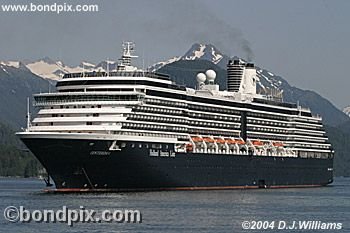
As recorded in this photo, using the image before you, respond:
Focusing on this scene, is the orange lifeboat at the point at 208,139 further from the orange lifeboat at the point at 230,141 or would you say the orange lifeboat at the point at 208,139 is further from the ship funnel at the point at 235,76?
the ship funnel at the point at 235,76

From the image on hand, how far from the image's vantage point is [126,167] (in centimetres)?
10606

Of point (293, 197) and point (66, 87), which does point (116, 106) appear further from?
point (293, 197)

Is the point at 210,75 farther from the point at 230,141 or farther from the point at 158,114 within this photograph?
the point at 158,114

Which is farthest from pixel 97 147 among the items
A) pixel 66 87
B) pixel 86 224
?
pixel 86 224

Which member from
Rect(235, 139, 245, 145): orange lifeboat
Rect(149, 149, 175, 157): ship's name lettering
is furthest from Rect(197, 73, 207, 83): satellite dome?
Rect(149, 149, 175, 157): ship's name lettering

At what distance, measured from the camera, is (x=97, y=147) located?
342ft

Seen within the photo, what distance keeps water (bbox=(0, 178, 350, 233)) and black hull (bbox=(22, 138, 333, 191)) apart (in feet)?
7.08

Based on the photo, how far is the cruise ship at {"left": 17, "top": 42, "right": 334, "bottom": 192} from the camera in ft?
346

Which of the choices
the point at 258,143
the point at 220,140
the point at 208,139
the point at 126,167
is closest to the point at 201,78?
the point at 258,143

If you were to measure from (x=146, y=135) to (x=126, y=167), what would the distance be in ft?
16.2

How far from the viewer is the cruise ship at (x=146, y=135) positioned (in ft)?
346

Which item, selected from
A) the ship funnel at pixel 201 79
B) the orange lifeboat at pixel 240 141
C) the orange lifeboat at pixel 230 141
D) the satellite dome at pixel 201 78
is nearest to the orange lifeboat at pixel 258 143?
the orange lifeboat at pixel 240 141

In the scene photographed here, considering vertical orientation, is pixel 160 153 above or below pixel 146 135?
below

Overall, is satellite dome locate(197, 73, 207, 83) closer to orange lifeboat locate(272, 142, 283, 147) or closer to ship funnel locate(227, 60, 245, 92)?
ship funnel locate(227, 60, 245, 92)
